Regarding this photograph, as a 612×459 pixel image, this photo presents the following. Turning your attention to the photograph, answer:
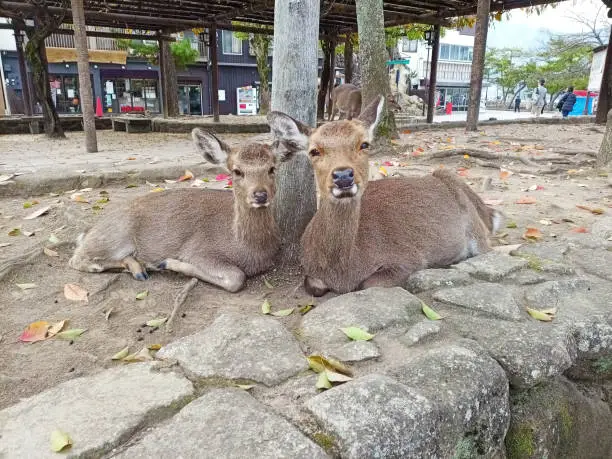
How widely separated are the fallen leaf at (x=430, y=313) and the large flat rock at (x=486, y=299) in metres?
0.19

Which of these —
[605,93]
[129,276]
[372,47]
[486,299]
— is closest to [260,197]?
[129,276]

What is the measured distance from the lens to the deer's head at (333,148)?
3.05 metres

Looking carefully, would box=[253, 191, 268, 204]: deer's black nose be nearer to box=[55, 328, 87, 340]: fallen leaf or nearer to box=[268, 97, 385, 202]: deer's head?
box=[268, 97, 385, 202]: deer's head

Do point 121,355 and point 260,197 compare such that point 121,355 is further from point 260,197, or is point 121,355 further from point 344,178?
point 344,178

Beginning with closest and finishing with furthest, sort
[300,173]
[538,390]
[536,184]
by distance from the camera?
[538,390] < [300,173] < [536,184]

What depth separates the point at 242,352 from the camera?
93.7 inches

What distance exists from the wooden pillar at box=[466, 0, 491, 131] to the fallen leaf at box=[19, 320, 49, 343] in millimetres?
11849

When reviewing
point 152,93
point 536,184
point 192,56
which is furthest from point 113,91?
point 536,184

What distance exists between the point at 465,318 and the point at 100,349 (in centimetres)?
206

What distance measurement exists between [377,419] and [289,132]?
7.17 ft

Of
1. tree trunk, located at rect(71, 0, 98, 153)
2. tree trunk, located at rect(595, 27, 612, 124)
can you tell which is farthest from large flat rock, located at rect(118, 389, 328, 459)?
tree trunk, located at rect(595, 27, 612, 124)

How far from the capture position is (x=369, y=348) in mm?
2412

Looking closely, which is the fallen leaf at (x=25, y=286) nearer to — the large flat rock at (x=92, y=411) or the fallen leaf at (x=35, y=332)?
the fallen leaf at (x=35, y=332)

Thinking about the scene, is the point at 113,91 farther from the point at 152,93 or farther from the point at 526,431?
the point at 526,431
